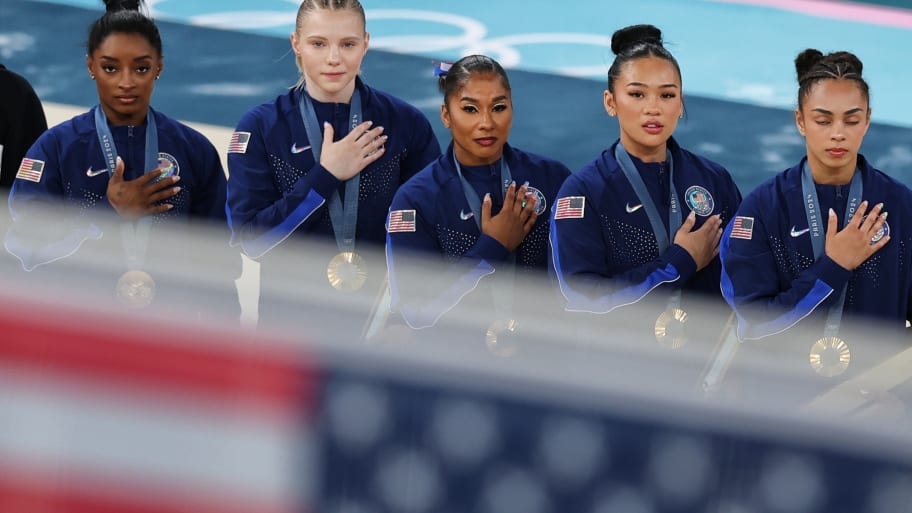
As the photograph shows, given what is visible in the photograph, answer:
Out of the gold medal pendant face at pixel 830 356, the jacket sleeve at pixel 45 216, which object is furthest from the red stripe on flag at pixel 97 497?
the jacket sleeve at pixel 45 216

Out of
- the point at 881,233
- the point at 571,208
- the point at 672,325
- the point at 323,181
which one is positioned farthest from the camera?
the point at 323,181

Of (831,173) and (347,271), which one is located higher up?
(831,173)

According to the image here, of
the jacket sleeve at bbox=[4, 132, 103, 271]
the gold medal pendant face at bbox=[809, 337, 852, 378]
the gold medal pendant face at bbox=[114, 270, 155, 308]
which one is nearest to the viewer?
the gold medal pendant face at bbox=[114, 270, 155, 308]

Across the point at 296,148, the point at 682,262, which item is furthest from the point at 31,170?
the point at 682,262

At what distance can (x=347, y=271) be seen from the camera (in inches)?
189

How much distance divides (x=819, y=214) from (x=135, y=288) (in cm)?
231

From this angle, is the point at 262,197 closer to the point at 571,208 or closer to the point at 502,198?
the point at 502,198

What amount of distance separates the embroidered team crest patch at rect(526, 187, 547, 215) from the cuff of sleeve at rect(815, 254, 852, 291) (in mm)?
1024

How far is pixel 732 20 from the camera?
11.4 m

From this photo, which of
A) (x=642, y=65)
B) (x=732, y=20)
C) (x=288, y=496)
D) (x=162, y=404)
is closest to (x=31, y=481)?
(x=162, y=404)

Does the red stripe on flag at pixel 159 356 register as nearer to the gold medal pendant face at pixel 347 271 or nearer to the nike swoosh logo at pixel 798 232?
the gold medal pendant face at pixel 347 271

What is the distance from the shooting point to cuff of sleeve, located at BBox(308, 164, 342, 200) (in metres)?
5.08

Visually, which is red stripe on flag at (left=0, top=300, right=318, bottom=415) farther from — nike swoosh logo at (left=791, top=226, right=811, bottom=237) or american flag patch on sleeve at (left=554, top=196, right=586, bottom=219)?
nike swoosh logo at (left=791, top=226, right=811, bottom=237)

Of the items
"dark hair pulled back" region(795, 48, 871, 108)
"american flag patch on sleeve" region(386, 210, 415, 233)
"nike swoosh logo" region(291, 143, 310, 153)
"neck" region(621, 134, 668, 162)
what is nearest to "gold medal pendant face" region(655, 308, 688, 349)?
"neck" region(621, 134, 668, 162)
